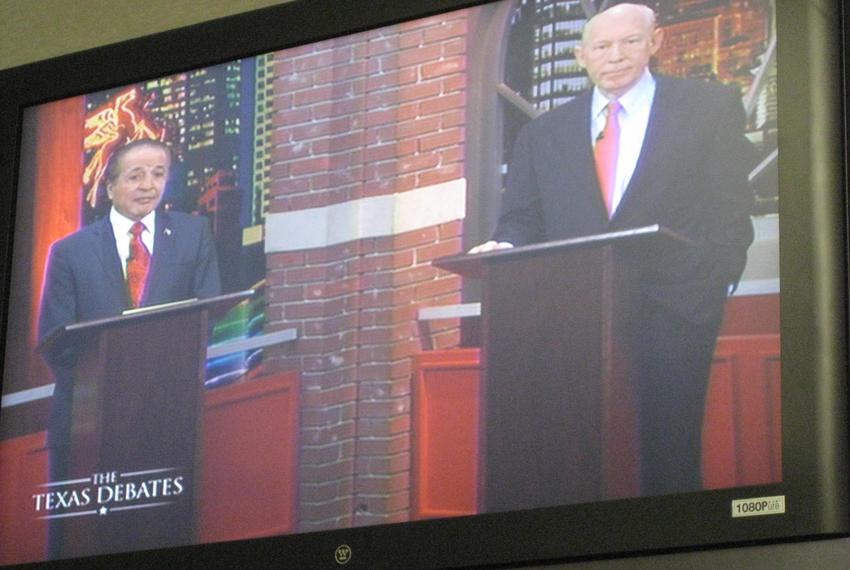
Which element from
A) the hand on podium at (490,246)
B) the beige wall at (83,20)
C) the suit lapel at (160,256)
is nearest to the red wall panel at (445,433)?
the hand on podium at (490,246)

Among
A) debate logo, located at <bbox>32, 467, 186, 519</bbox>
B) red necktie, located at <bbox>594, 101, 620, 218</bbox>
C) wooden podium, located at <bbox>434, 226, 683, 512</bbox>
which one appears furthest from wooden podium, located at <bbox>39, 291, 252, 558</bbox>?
red necktie, located at <bbox>594, 101, 620, 218</bbox>

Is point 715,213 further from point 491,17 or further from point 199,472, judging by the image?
point 199,472

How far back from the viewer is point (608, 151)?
3.25 m

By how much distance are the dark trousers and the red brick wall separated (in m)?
0.35

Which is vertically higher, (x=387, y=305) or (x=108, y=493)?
(x=387, y=305)

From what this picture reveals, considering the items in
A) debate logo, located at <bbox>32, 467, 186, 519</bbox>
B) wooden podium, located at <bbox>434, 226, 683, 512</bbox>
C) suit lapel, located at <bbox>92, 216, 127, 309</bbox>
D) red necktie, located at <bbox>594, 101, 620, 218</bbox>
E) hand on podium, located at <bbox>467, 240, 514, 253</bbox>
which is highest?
red necktie, located at <bbox>594, 101, 620, 218</bbox>

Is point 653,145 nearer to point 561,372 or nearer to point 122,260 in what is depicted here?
point 561,372

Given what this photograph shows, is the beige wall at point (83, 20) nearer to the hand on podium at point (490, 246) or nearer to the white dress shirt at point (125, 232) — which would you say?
the white dress shirt at point (125, 232)

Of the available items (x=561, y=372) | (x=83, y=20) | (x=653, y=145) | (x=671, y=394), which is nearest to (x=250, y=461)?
(x=561, y=372)

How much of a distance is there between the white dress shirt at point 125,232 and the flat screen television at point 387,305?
0.05 meters

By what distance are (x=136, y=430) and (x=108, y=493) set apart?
0.12 meters

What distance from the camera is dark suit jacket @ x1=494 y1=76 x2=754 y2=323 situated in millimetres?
3066

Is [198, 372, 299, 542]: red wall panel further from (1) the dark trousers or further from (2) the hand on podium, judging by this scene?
(1) the dark trousers

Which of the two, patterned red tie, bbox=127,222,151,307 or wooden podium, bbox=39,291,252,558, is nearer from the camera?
wooden podium, bbox=39,291,252,558
